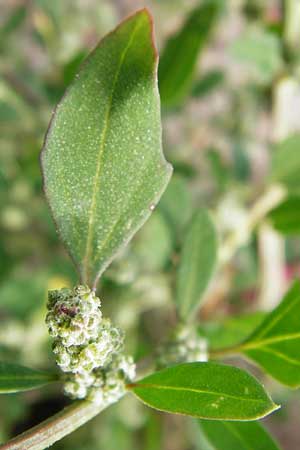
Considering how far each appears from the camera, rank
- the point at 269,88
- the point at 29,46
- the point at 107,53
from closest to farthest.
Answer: the point at 107,53 → the point at 269,88 → the point at 29,46

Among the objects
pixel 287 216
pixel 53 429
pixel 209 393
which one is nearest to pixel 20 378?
pixel 53 429

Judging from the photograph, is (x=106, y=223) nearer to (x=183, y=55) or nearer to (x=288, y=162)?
(x=183, y=55)

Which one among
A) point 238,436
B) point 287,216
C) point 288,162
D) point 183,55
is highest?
point 183,55

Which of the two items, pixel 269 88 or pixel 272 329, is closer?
pixel 272 329

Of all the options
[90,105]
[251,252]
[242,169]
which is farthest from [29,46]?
[90,105]

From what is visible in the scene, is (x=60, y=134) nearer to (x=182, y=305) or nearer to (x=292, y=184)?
Answer: (x=182, y=305)

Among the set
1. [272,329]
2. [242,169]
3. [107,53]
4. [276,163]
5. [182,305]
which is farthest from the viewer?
[242,169]
